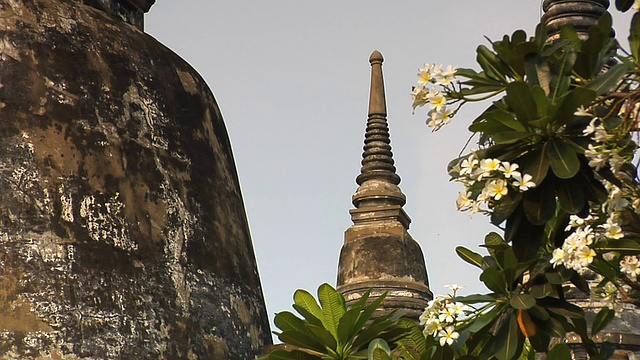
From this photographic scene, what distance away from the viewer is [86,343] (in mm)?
4898

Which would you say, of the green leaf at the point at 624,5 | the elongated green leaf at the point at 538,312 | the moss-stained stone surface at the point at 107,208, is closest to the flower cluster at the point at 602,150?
the green leaf at the point at 624,5

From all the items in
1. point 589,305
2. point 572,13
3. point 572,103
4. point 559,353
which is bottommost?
point 559,353

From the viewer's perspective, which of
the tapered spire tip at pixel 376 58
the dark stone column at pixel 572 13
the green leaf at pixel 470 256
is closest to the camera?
the green leaf at pixel 470 256

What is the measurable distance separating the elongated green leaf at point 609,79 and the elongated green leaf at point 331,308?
1.36m

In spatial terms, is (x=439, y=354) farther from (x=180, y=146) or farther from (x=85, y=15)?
(x=85, y=15)

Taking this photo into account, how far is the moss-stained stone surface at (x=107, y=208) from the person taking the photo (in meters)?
4.93

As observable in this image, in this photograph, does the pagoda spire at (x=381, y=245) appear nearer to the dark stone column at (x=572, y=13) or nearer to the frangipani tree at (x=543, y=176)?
the dark stone column at (x=572, y=13)

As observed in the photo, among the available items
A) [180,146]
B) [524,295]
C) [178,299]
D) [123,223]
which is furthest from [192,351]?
[524,295]

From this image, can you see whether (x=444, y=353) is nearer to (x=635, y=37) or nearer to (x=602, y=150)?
(x=602, y=150)

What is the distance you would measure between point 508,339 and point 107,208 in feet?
7.35

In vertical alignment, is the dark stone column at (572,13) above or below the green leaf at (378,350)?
above

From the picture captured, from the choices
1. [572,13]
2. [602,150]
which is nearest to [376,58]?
[572,13]

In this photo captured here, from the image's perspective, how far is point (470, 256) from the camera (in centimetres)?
388

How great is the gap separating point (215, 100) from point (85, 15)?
93 cm
